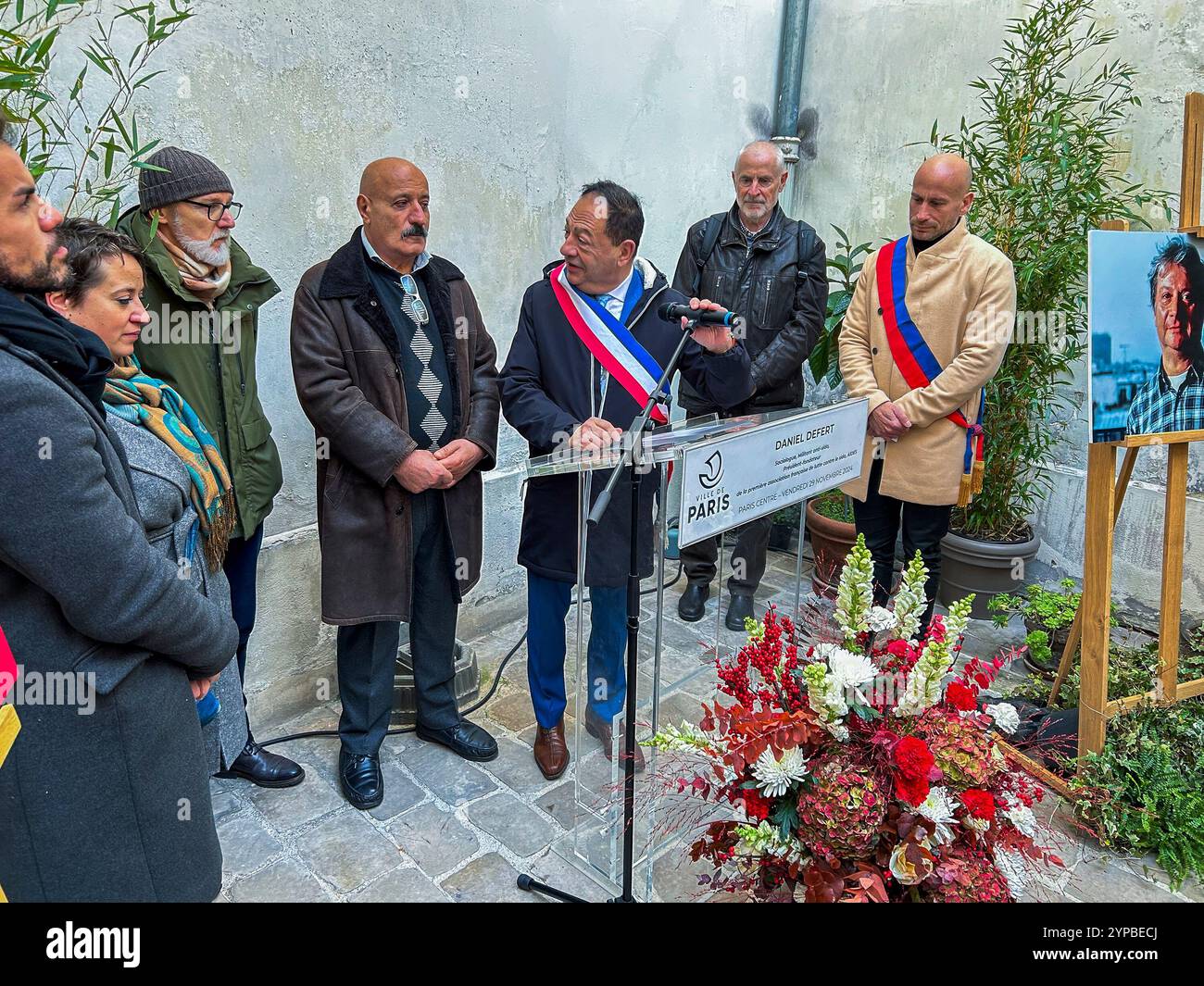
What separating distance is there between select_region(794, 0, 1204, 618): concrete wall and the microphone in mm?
3697

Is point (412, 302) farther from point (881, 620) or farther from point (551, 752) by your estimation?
point (881, 620)

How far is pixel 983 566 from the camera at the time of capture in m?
5.05

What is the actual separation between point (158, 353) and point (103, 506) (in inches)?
54.2

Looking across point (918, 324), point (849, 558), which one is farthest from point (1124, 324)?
point (849, 558)

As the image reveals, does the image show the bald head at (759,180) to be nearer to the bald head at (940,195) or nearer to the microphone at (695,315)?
the bald head at (940,195)

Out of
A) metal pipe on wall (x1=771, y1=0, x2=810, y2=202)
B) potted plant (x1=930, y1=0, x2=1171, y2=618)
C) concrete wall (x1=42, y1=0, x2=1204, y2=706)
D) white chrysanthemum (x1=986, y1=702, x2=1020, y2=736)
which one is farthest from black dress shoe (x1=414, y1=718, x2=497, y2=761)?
metal pipe on wall (x1=771, y1=0, x2=810, y2=202)

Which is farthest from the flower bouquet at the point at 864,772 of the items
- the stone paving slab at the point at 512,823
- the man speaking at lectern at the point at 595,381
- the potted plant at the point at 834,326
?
the potted plant at the point at 834,326

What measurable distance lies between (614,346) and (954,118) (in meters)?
3.75

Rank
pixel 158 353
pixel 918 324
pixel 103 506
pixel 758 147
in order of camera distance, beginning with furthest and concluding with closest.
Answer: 1. pixel 758 147
2. pixel 918 324
3. pixel 158 353
4. pixel 103 506

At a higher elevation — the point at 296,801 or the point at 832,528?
the point at 832,528

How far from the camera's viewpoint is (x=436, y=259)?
3398 mm

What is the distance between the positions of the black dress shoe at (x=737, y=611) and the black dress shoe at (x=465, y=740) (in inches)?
44.3

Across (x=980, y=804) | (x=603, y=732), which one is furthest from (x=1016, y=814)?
(x=603, y=732)
